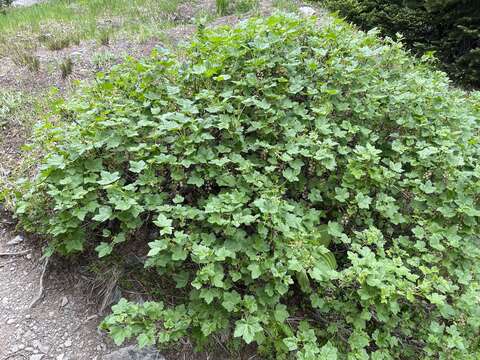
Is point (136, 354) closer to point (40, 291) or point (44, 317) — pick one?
point (44, 317)

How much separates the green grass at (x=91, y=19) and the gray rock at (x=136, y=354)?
17.1 ft

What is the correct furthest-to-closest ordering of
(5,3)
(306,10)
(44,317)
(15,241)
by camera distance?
(5,3), (306,10), (15,241), (44,317)

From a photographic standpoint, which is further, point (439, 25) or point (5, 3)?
point (5, 3)

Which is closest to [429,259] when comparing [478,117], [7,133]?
[478,117]

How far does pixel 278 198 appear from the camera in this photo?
2.35m

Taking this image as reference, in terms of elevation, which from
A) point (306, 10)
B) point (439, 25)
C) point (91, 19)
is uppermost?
point (91, 19)

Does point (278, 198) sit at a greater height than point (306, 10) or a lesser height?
greater

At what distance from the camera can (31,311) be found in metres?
2.70

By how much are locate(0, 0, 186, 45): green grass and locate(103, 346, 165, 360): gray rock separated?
5208 millimetres

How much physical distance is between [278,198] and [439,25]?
19.2 ft

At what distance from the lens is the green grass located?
658cm

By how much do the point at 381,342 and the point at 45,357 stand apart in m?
2.12

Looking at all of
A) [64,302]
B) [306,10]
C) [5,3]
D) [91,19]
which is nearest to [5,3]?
[5,3]

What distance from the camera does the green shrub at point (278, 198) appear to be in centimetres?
218
